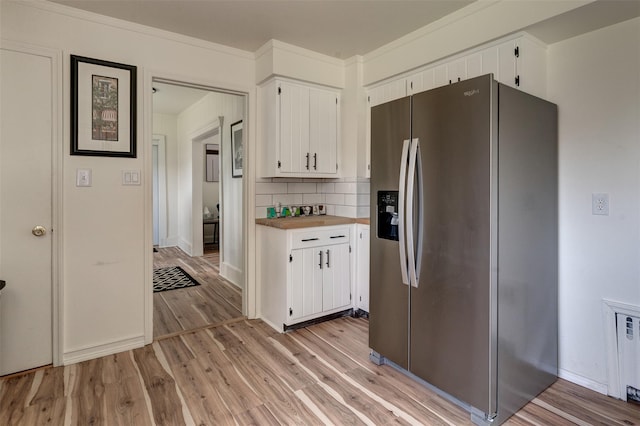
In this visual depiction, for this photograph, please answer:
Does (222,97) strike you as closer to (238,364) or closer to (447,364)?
(238,364)

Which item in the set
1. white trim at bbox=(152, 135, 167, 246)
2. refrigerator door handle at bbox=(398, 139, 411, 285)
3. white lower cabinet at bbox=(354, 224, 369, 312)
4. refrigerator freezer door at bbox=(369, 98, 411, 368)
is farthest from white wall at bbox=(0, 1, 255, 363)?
white trim at bbox=(152, 135, 167, 246)

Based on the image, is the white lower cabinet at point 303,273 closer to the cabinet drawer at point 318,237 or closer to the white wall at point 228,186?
the cabinet drawer at point 318,237

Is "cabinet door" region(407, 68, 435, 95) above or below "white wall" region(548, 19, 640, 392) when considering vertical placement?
above

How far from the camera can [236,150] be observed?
A: 4391 millimetres

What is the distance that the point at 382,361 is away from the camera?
8.01 ft

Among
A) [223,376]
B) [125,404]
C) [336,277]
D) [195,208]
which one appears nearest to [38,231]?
[125,404]

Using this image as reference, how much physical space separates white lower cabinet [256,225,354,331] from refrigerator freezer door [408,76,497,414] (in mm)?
1181

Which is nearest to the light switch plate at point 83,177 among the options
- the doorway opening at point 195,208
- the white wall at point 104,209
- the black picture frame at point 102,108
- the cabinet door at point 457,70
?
the white wall at point 104,209

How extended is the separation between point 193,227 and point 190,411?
4722 millimetres

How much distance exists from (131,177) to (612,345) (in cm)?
346

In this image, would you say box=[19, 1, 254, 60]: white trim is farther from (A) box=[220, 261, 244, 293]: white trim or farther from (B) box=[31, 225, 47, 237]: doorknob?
(A) box=[220, 261, 244, 293]: white trim

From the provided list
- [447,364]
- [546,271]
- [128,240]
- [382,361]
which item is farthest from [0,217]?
[546,271]

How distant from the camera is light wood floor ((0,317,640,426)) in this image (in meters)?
1.87

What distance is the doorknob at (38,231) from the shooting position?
2.34 m
